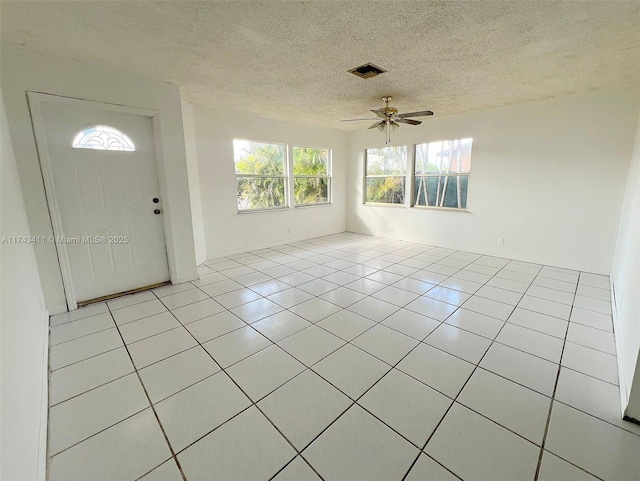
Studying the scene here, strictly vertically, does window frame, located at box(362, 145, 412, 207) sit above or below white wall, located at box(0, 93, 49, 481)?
above

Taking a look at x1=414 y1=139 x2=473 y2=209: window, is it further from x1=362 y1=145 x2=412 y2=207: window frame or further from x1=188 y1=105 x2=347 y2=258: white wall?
x1=188 y1=105 x2=347 y2=258: white wall

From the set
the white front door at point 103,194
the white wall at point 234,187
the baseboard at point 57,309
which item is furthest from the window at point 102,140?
the baseboard at point 57,309

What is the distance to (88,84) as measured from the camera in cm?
270

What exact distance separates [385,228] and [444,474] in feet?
16.9

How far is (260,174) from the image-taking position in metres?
5.13

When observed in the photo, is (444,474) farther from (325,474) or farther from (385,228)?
(385,228)

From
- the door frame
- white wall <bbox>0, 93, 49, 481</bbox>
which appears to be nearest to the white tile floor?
white wall <bbox>0, 93, 49, 481</bbox>

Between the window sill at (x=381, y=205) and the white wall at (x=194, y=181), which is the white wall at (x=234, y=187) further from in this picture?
the window sill at (x=381, y=205)

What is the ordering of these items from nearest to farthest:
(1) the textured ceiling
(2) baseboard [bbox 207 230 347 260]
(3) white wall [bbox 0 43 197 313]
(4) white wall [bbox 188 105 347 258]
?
(1) the textured ceiling < (3) white wall [bbox 0 43 197 313] < (4) white wall [bbox 188 105 347 258] < (2) baseboard [bbox 207 230 347 260]

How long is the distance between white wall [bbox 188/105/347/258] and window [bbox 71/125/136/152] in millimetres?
1284

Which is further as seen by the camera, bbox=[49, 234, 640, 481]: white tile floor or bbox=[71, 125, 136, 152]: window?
bbox=[71, 125, 136, 152]: window

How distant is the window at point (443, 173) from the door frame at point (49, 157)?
4398 mm

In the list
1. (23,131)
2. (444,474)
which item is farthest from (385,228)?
(23,131)

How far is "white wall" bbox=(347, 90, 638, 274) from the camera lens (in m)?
3.61
